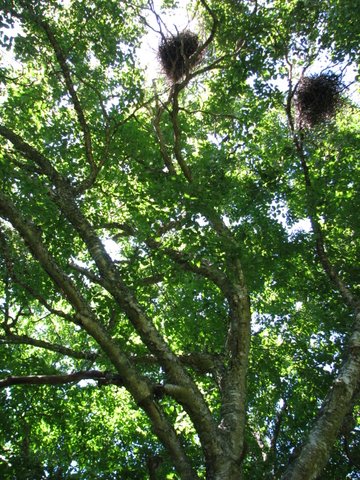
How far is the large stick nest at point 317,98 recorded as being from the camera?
838 cm

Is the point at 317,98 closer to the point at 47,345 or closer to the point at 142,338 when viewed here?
the point at 142,338

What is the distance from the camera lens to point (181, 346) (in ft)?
29.9

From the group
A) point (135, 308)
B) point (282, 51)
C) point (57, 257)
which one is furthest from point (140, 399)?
point (282, 51)

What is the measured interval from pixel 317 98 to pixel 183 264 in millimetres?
4927

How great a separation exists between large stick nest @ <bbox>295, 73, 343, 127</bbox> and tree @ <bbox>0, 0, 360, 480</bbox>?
213mm

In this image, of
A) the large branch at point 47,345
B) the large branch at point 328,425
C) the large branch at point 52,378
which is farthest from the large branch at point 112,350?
the large branch at point 47,345

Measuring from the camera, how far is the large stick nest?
838cm

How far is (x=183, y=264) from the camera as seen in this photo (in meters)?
6.90

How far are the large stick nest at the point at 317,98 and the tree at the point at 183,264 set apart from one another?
0.21 meters

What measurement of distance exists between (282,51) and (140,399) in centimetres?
746

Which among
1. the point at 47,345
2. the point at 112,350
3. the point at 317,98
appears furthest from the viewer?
the point at 317,98

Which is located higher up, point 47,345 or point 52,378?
point 47,345

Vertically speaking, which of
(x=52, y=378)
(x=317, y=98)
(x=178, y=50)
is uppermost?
(x=178, y=50)

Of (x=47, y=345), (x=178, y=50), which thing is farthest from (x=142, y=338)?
A: (x=178, y=50)
